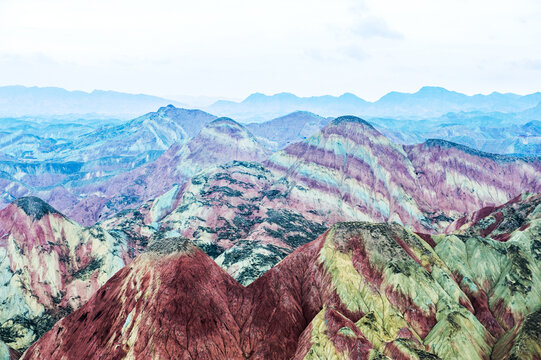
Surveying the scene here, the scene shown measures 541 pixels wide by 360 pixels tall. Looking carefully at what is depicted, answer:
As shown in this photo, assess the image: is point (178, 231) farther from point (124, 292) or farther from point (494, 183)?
point (494, 183)

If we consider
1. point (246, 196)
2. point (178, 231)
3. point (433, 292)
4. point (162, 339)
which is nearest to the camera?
point (162, 339)

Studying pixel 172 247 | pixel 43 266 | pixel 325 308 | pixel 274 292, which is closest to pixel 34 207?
pixel 43 266

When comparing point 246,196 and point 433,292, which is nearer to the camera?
point 433,292

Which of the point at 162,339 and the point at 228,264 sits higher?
the point at 162,339

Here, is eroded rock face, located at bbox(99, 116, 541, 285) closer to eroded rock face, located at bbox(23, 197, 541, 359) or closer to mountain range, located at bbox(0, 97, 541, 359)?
mountain range, located at bbox(0, 97, 541, 359)

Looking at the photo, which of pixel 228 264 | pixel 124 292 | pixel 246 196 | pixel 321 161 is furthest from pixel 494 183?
pixel 124 292

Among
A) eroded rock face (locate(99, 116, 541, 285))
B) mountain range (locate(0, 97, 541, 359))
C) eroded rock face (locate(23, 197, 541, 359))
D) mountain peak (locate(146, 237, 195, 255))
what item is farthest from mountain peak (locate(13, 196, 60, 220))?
mountain peak (locate(146, 237, 195, 255))
